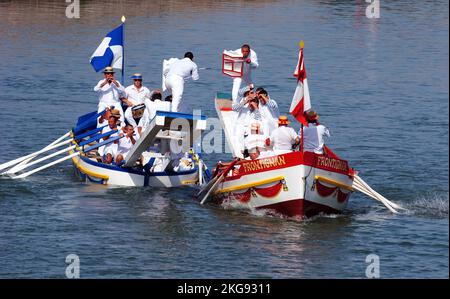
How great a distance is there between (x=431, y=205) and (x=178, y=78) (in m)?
7.57

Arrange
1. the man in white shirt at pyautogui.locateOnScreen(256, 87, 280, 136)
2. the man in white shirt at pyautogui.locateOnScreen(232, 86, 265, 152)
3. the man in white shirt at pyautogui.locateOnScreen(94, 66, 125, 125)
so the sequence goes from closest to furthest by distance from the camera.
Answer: the man in white shirt at pyautogui.locateOnScreen(256, 87, 280, 136)
the man in white shirt at pyautogui.locateOnScreen(232, 86, 265, 152)
the man in white shirt at pyautogui.locateOnScreen(94, 66, 125, 125)

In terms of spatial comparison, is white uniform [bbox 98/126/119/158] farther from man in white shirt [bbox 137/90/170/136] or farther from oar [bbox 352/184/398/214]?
oar [bbox 352/184/398/214]

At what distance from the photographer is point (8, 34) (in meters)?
58.9

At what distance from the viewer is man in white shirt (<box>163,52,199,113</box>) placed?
31969mm

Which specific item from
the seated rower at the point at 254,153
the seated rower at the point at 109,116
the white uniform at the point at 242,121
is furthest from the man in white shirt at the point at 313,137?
the seated rower at the point at 109,116

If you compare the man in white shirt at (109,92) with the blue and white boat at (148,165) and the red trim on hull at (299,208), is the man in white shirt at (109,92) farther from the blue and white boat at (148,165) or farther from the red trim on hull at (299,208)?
the red trim on hull at (299,208)

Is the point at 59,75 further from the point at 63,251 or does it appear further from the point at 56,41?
the point at 63,251

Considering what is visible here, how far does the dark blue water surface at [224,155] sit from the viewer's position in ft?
84.3

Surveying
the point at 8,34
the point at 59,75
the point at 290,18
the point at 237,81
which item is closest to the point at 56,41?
the point at 8,34

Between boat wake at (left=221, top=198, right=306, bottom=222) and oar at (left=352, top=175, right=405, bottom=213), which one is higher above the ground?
oar at (left=352, top=175, right=405, bottom=213)

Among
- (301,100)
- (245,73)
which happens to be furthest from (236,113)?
(301,100)

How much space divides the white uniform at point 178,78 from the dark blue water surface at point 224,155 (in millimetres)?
2389

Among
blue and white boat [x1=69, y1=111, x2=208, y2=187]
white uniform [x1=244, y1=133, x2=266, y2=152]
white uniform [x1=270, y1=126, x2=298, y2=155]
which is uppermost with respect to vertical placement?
white uniform [x1=270, y1=126, x2=298, y2=155]

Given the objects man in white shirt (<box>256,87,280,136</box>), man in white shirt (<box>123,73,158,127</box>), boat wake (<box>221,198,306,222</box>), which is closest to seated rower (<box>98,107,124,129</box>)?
man in white shirt (<box>123,73,158,127</box>)
